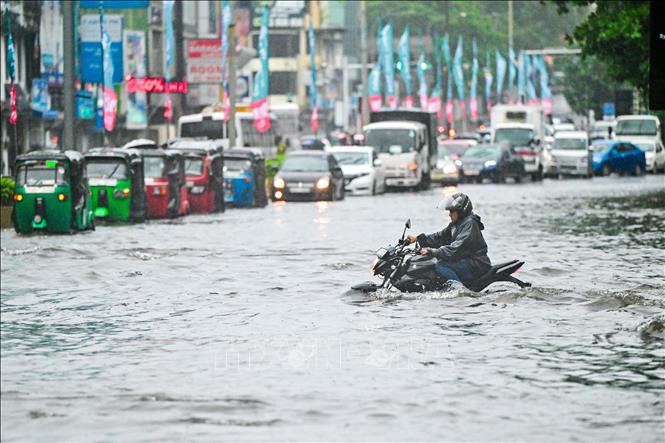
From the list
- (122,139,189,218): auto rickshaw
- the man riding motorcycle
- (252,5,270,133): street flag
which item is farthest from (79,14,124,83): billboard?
the man riding motorcycle

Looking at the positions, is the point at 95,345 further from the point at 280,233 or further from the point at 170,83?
the point at 170,83

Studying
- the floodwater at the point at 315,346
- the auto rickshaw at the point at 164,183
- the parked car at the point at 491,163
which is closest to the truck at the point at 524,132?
the parked car at the point at 491,163

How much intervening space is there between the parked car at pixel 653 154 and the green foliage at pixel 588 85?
36333 millimetres

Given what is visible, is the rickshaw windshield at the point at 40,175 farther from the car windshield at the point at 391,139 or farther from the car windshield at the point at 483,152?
the car windshield at the point at 483,152

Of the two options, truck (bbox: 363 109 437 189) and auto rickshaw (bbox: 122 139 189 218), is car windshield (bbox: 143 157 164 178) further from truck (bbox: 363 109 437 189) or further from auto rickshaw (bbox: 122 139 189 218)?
truck (bbox: 363 109 437 189)

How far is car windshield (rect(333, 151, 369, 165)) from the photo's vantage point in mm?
56562

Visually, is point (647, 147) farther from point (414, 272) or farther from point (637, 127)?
point (414, 272)

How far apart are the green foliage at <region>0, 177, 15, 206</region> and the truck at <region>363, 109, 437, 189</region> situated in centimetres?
2386

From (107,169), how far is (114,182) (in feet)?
2.01

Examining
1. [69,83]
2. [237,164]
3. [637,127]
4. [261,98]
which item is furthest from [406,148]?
[69,83]

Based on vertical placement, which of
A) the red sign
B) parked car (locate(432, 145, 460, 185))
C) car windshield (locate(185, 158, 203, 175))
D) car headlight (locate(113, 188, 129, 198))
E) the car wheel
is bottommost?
the car wheel

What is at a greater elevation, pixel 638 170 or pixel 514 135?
pixel 514 135

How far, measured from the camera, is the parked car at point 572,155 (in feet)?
235

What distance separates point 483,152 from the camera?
6631cm
